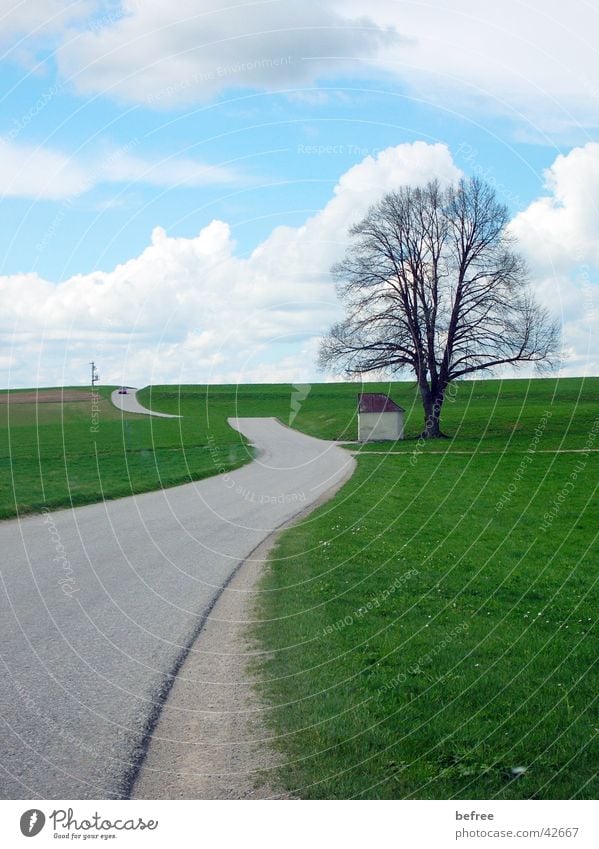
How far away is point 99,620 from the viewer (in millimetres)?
9867

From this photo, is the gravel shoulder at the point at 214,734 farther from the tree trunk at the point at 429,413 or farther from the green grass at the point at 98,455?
the tree trunk at the point at 429,413

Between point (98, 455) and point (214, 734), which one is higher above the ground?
point (214, 734)

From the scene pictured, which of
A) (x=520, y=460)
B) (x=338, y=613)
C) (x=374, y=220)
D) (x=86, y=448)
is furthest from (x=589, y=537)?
(x=86, y=448)

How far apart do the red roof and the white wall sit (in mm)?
280

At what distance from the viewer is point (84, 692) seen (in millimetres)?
7250

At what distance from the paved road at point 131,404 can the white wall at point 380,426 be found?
27.1 metres

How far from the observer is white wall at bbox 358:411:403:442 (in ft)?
176

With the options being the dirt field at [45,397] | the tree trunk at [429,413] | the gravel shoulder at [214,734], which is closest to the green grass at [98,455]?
the dirt field at [45,397]

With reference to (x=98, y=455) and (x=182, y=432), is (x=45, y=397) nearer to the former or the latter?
(x=182, y=432)

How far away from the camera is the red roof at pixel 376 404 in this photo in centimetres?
5447

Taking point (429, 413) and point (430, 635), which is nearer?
point (430, 635)

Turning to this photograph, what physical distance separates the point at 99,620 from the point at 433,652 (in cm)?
409

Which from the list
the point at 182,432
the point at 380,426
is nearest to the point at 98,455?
the point at 182,432

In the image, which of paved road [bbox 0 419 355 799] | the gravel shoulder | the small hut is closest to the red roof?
the small hut
